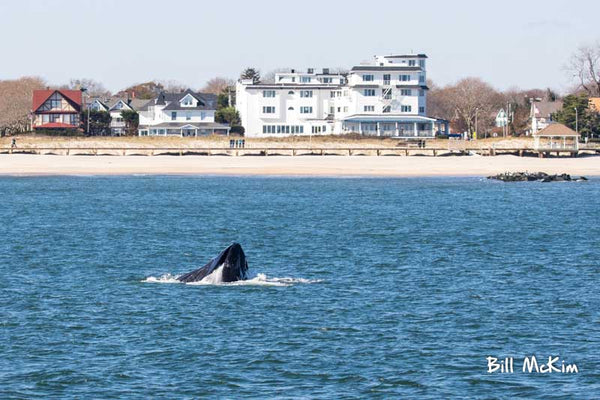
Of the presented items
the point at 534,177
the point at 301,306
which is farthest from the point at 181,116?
the point at 301,306

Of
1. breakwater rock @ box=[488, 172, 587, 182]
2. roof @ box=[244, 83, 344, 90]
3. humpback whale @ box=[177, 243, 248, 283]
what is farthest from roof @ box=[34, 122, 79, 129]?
humpback whale @ box=[177, 243, 248, 283]

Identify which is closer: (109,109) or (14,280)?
(14,280)

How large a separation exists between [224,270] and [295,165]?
6992 cm

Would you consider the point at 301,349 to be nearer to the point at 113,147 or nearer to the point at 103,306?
the point at 103,306

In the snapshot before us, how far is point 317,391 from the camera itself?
21141 millimetres

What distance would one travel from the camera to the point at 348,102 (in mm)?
135375

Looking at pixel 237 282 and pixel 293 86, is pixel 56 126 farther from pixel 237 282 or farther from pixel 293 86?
pixel 237 282

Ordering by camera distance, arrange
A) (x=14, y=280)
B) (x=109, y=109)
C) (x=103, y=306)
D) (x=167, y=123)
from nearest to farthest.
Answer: (x=103, y=306) < (x=14, y=280) < (x=167, y=123) < (x=109, y=109)

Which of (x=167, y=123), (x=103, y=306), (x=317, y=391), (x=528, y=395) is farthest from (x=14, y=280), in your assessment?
(x=167, y=123)

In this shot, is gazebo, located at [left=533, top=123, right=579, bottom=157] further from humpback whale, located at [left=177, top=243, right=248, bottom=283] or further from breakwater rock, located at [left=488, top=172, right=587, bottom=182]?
humpback whale, located at [left=177, top=243, right=248, bottom=283]

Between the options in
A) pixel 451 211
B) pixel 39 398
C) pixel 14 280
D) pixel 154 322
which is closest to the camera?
pixel 39 398

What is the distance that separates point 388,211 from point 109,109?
96563mm

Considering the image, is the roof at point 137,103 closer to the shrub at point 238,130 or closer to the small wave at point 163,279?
the shrub at point 238,130
